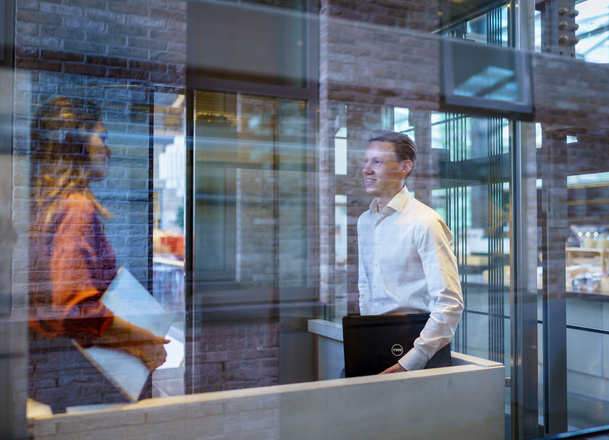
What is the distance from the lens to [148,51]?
2037mm

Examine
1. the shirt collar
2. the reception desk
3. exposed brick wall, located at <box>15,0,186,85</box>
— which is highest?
exposed brick wall, located at <box>15,0,186,85</box>

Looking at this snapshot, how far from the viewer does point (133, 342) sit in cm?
180

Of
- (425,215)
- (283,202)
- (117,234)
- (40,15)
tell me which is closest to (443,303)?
(425,215)

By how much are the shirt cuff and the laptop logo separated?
19 mm

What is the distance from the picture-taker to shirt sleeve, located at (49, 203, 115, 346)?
1.81 m

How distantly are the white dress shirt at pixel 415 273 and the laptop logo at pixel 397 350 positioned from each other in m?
0.02

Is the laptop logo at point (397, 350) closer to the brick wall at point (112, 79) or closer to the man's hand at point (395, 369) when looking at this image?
the man's hand at point (395, 369)

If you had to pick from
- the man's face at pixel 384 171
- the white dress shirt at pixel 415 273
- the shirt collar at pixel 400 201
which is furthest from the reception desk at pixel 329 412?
the man's face at pixel 384 171

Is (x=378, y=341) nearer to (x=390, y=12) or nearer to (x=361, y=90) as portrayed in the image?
(x=361, y=90)

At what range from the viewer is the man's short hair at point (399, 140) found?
243 centimetres

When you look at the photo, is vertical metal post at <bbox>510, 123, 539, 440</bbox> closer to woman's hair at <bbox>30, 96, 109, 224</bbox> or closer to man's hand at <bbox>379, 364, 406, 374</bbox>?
man's hand at <bbox>379, 364, 406, 374</bbox>

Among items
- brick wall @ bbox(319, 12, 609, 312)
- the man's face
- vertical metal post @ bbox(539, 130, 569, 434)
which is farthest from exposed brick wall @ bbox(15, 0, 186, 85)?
vertical metal post @ bbox(539, 130, 569, 434)

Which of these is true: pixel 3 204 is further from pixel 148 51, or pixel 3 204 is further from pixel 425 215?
pixel 425 215

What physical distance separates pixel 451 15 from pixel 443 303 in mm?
1473
